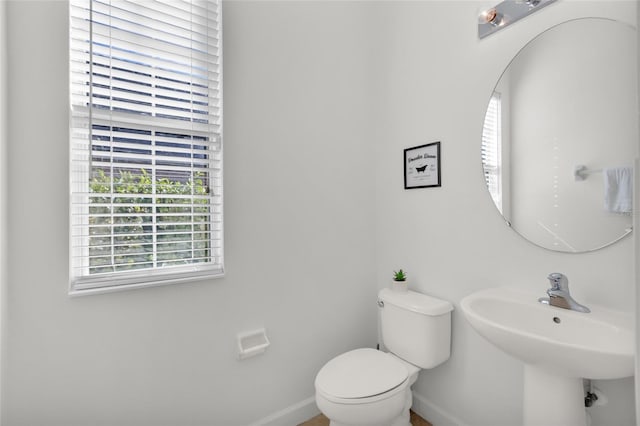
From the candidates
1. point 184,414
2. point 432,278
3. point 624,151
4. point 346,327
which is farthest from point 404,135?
point 184,414

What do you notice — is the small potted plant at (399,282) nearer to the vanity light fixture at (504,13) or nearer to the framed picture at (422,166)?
the framed picture at (422,166)

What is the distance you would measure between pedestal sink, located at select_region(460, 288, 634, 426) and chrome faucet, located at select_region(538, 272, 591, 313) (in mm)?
25

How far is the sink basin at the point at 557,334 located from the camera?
92 centimetres

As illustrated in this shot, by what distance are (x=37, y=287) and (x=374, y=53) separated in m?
2.07

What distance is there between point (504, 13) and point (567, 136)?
0.61 metres

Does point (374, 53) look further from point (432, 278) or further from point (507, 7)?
point (432, 278)

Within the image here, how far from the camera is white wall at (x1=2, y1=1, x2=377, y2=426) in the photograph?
3.82 ft

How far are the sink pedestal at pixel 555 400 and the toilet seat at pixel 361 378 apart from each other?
19.3 inches

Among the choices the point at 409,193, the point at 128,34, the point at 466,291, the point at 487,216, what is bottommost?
the point at 466,291

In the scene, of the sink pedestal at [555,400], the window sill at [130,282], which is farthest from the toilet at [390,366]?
the window sill at [130,282]

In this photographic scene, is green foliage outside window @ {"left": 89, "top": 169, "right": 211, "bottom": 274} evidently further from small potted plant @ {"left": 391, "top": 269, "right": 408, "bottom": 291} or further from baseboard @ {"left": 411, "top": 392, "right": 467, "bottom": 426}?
baseboard @ {"left": 411, "top": 392, "right": 467, "bottom": 426}

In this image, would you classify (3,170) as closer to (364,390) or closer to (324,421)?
(364,390)

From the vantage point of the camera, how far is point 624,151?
111 cm

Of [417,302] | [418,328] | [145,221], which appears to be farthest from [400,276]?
[145,221]
